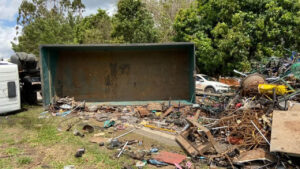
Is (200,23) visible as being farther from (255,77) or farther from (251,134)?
(251,134)

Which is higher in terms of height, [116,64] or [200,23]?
[200,23]

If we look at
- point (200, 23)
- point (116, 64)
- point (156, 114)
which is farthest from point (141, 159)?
point (200, 23)

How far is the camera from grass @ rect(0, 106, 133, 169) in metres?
4.07

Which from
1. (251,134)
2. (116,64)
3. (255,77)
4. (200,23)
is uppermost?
(200,23)

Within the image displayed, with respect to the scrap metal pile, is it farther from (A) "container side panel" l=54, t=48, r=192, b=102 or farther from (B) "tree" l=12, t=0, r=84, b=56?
(B) "tree" l=12, t=0, r=84, b=56

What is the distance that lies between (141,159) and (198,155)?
1199 mm

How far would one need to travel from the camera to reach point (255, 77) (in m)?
6.79

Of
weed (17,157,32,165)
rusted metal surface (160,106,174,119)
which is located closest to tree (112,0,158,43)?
rusted metal surface (160,106,174,119)

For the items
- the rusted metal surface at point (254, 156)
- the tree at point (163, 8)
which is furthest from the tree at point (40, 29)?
the rusted metal surface at point (254, 156)

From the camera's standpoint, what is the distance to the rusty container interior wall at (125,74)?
920 cm

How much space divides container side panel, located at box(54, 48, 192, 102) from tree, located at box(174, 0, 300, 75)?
14.2 feet

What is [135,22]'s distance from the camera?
A: 49.3ft

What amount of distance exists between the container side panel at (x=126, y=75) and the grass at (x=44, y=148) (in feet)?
9.20

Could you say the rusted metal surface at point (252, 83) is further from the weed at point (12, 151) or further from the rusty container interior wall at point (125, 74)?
the weed at point (12, 151)
